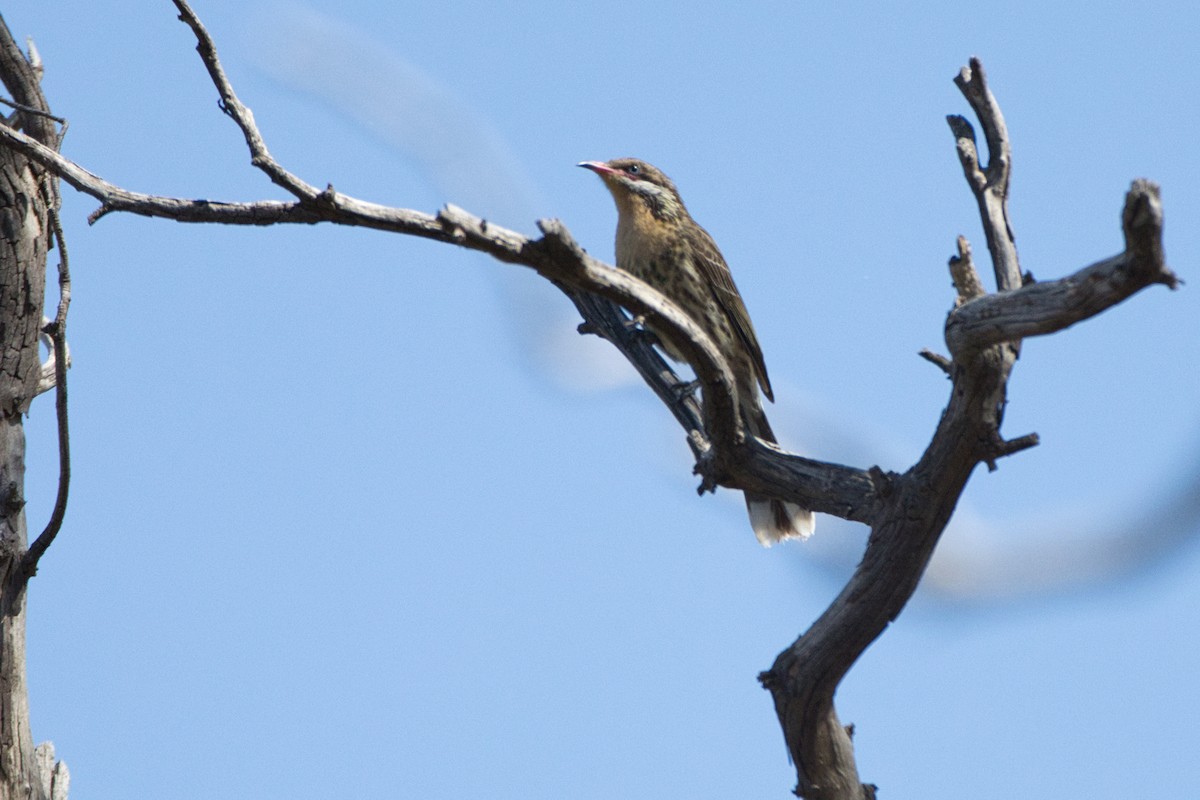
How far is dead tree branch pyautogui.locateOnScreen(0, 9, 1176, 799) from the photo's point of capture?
462 cm

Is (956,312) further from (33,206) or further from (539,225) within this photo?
(33,206)

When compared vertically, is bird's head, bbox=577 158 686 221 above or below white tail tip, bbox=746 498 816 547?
above

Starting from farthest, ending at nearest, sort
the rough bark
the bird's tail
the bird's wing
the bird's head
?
the bird's head < the bird's wing < the bird's tail < the rough bark

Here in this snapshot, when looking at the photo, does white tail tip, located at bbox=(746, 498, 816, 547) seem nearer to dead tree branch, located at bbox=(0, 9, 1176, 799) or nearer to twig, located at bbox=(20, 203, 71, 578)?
dead tree branch, located at bbox=(0, 9, 1176, 799)

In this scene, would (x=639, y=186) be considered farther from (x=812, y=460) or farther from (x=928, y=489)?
(x=928, y=489)

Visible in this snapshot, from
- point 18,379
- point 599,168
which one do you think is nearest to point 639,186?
point 599,168

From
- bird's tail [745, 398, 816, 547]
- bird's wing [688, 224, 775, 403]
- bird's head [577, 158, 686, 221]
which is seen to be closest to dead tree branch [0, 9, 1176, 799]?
bird's tail [745, 398, 816, 547]

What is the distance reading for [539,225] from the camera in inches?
180

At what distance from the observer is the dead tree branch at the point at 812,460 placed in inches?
182

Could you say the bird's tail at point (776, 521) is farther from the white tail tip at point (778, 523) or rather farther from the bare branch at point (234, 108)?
the bare branch at point (234, 108)

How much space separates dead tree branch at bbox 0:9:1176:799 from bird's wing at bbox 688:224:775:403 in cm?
184

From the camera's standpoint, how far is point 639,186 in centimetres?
821

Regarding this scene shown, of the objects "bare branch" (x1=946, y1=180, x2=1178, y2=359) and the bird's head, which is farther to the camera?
the bird's head

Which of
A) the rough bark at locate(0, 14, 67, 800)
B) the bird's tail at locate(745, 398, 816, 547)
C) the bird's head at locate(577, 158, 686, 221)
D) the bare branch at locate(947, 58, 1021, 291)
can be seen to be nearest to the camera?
the bare branch at locate(947, 58, 1021, 291)
